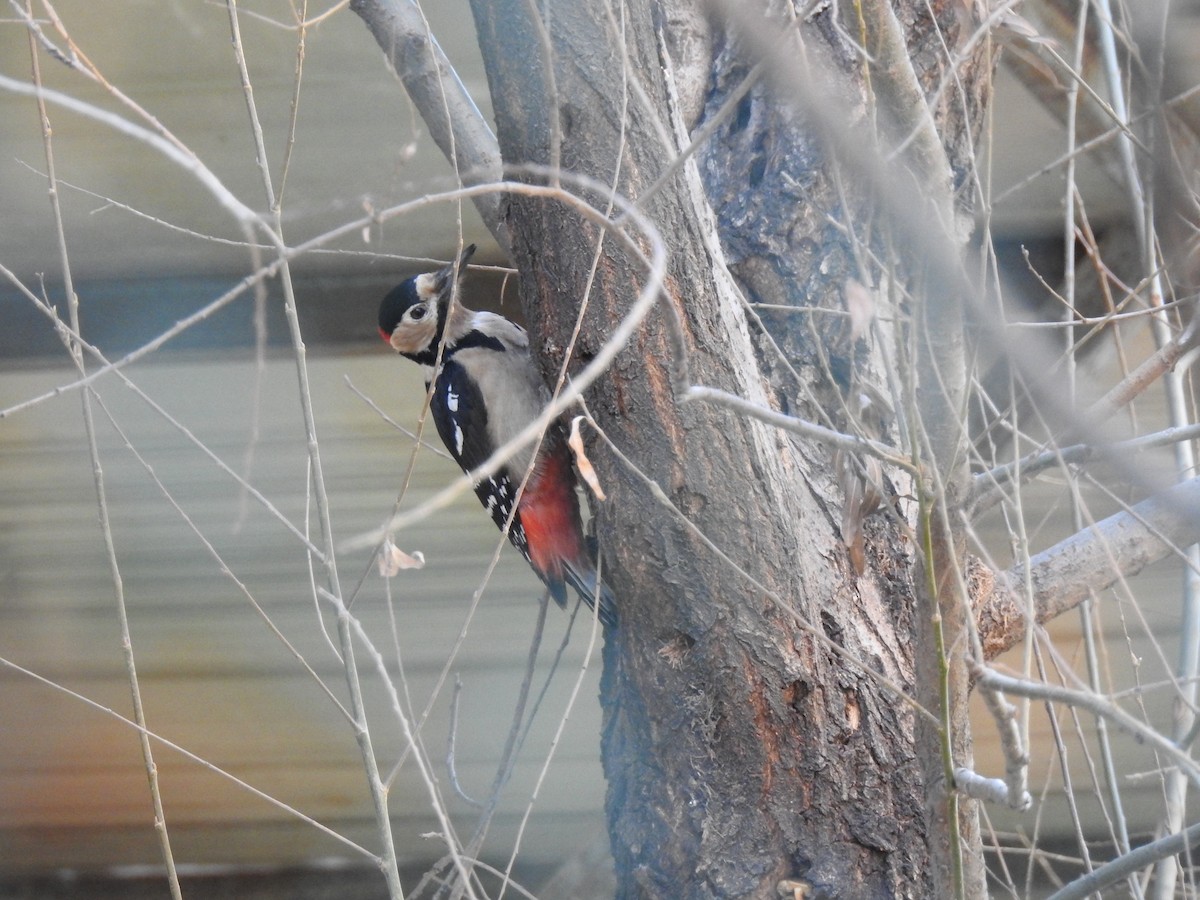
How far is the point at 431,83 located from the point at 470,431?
103cm

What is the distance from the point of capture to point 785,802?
4.90ft

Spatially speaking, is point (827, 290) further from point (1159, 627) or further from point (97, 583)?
point (97, 583)

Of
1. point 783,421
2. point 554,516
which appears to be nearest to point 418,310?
point 554,516

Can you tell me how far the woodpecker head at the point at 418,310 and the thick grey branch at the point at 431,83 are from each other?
0.71 metres

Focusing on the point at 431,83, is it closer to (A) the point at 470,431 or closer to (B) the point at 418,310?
(B) the point at 418,310

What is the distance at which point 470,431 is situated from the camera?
2641mm

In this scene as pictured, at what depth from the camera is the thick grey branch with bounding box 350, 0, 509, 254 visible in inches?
70.5

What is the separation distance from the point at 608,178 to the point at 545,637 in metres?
2.13

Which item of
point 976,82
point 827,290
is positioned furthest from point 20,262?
point 976,82

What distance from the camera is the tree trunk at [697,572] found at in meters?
1.49

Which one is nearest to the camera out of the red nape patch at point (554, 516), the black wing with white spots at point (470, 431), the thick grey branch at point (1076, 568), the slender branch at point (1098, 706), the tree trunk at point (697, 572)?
the slender branch at point (1098, 706)

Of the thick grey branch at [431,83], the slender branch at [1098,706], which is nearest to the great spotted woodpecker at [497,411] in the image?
the thick grey branch at [431,83]

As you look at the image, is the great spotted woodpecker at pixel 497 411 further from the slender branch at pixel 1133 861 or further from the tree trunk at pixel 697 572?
the slender branch at pixel 1133 861

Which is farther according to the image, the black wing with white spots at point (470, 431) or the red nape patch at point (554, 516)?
the black wing with white spots at point (470, 431)
